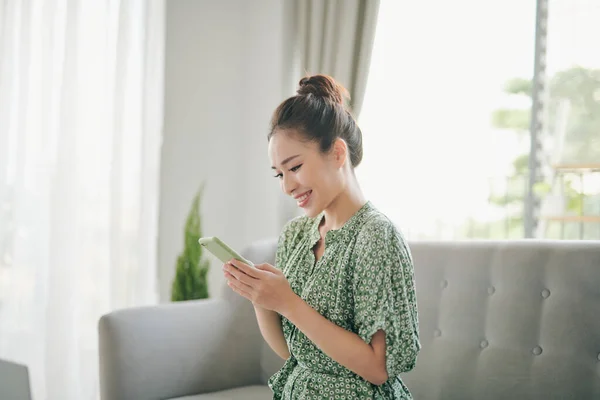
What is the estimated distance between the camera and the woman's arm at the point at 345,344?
1.46 m

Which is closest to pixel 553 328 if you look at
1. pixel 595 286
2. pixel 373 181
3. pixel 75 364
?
pixel 595 286

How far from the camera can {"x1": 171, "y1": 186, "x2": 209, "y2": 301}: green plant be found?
3.66 metres

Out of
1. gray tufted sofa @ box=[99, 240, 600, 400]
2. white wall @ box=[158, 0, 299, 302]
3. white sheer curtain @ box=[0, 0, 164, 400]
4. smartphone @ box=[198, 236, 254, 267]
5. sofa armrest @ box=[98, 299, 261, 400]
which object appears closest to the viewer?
smartphone @ box=[198, 236, 254, 267]

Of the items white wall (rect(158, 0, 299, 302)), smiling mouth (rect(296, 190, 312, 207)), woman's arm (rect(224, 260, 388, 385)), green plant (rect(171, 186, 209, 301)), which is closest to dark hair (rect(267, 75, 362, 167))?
smiling mouth (rect(296, 190, 312, 207))

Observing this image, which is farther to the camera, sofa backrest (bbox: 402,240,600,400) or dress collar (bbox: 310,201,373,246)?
sofa backrest (bbox: 402,240,600,400)

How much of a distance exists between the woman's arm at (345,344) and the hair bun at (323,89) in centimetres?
51

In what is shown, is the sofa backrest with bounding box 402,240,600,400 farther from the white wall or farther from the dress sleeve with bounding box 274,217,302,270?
the white wall

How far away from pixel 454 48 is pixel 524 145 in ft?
3.09

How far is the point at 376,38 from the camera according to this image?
377 centimetres

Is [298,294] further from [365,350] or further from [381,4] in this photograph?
[381,4]

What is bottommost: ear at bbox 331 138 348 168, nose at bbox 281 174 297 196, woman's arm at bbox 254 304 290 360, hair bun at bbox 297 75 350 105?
woman's arm at bbox 254 304 290 360

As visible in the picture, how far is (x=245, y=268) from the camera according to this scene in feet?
5.00

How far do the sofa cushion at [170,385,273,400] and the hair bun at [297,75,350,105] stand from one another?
43.2 inches

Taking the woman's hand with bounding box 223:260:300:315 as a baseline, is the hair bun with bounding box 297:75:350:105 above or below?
above
